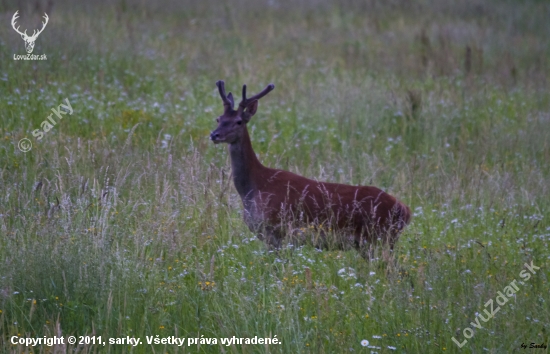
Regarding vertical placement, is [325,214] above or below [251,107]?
below

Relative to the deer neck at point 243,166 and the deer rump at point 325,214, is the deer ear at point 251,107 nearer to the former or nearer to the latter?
the deer neck at point 243,166

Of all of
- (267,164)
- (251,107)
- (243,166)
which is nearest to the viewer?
(243,166)

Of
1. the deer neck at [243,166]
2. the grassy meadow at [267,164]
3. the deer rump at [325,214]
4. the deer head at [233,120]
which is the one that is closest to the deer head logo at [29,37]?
the grassy meadow at [267,164]

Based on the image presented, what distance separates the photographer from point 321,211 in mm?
6488

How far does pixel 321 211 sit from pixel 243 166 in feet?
3.00

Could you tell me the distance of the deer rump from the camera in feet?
20.6

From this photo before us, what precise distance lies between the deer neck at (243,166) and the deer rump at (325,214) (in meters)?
0.21

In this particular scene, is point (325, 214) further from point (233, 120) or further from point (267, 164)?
point (267, 164)

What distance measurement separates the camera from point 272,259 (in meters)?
5.98

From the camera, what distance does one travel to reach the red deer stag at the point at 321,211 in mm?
6301

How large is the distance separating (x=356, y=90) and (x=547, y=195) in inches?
160

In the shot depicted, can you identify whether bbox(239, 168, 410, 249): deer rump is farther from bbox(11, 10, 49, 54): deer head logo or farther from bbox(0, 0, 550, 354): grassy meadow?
bbox(11, 10, 49, 54): deer head logo

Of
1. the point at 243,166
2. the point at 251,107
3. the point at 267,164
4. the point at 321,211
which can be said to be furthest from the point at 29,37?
the point at 321,211

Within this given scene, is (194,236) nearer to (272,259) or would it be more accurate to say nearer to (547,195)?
(272,259)
